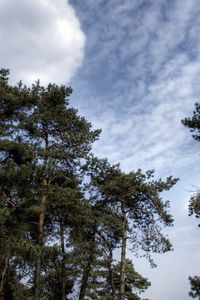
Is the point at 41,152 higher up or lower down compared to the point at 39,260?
higher up

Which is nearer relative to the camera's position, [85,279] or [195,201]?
[195,201]

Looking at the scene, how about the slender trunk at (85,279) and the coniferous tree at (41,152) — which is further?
the slender trunk at (85,279)

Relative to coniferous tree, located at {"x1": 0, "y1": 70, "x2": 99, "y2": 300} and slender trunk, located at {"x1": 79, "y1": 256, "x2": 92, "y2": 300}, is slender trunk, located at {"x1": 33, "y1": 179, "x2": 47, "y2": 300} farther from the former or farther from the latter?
slender trunk, located at {"x1": 79, "y1": 256, "x2": 92, "y2": 300}

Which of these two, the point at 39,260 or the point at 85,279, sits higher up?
the point at 85,279

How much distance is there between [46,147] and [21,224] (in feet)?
22.1


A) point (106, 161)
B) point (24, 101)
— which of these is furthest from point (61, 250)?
point (24, 101)

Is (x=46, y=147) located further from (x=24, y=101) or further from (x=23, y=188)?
(x=23, y=188)

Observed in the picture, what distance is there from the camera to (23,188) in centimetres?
2075

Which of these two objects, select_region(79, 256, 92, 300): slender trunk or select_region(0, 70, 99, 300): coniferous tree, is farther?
select_region(79, 256, 92, 300): slender trunk

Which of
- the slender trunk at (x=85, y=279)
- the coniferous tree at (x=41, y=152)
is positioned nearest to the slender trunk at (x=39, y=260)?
the coniferous tree at (x=41, y=152)

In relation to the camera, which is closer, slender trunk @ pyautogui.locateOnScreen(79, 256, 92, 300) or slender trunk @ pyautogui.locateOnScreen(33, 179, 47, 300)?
slender trunk @ pyautogui.locateOnScreen(33, 179, 47, 300)

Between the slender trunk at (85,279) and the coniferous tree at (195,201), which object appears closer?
the coniferous tree at (195,201)

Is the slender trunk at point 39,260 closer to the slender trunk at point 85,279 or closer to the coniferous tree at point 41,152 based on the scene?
the coniferous tree at point 41,152

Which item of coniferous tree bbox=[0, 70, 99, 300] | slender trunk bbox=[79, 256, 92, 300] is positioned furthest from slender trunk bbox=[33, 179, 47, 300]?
slender trunk bbox=[79, 256, 92, 300]
